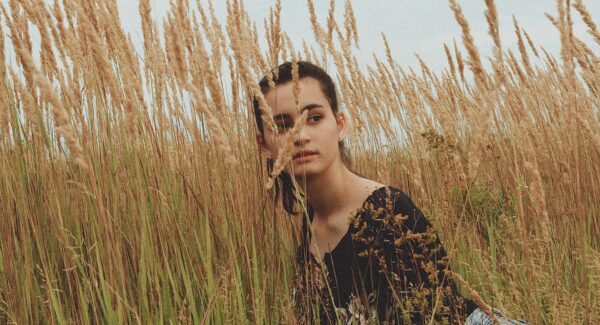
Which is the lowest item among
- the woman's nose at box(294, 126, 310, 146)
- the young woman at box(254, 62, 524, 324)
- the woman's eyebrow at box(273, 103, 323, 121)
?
the young woman at box(254, 62, 524, 324)

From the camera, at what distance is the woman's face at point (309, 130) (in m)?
1.84

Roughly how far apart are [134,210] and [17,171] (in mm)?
586

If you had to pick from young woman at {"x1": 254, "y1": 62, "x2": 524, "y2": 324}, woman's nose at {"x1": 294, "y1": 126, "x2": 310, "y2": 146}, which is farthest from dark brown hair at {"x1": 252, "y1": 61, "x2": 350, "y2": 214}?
woman's nose at {"x1": 294, "y1": 126, "x2": 310, "y2": 146}

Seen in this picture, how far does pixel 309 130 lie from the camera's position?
1.88 meters

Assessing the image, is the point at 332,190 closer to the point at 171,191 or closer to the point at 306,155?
the point at 306,155

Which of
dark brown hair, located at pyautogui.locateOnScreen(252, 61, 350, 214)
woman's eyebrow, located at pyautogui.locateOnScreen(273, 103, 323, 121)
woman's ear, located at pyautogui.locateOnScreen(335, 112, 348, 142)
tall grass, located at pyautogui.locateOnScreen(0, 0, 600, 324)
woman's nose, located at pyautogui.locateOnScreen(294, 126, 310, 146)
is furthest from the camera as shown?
woman's ear, located at pyautogui.locateOnScreen(335, 112, 348, 142)

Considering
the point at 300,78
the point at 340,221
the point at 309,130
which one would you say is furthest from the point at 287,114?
the point at 340,221

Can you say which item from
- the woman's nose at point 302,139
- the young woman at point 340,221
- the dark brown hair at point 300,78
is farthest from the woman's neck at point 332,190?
the woman's nose at point 302,139

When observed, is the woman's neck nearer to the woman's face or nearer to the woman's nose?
the woman's face

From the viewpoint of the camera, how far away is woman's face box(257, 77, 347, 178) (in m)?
1.84

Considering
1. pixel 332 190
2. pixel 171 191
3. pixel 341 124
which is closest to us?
pixel 171 191

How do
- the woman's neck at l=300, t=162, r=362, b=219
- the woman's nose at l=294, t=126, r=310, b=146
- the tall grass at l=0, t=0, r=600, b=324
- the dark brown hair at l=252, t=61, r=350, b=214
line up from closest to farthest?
the tall grass at l=0, t=0, r=600, b=324
the woman's nose at l=294, t=126, r=310, b=146
the woman's neck at l=300, t=162, r=362, b=219
the dark brown hair at l=252, t=61, r=350, b=214

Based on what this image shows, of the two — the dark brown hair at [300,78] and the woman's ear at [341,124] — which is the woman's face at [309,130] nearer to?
the dark brown hair at [300,78]

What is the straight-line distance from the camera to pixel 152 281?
1334 mm
